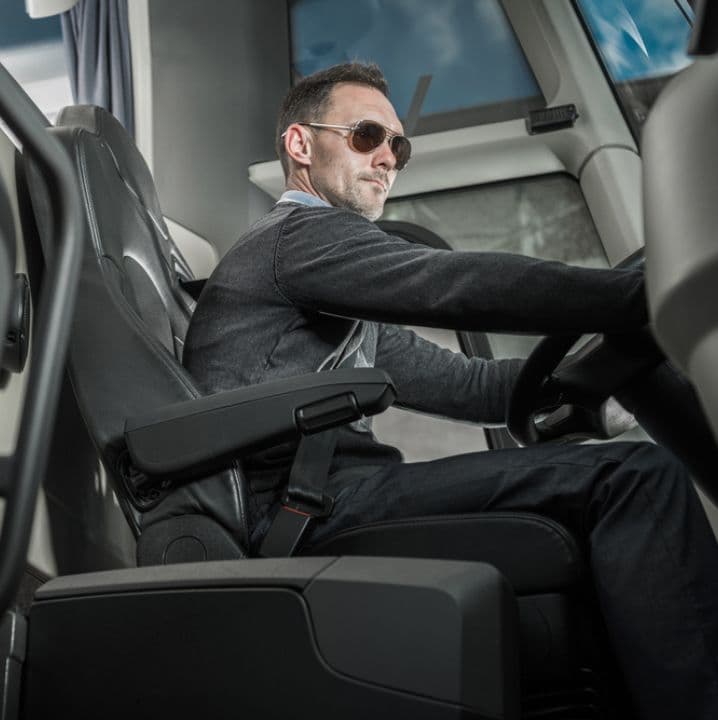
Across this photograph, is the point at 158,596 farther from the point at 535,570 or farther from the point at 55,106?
the point at 55,106

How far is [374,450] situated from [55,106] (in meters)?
2.52

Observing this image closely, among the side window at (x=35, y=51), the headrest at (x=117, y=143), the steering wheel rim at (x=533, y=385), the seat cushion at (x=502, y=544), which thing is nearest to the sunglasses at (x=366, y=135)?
the headrest at (x=117, y=143)

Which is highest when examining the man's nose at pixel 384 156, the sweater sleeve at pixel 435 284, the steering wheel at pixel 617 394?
the man's nose at pixel 384 156

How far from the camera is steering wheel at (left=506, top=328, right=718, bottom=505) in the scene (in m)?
1.00

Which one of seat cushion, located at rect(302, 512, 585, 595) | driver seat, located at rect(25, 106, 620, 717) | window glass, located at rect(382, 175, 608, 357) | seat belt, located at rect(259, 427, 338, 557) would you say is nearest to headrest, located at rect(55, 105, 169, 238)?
driver seat, located at rect(25, 106, 620, 717)

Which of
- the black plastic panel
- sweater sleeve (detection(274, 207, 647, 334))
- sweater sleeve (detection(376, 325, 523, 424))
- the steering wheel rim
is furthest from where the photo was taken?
sweater sleeve (detection(376, 325, 523, 424))

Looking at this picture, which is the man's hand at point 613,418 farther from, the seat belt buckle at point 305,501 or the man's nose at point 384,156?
the man's nose at point 384,156

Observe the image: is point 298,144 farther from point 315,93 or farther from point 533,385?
point 533,385

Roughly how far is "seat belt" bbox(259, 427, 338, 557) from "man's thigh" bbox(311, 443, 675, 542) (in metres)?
0.03

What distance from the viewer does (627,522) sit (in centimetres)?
90

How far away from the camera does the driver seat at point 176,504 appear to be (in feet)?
2.95

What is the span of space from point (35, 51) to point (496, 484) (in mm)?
2875

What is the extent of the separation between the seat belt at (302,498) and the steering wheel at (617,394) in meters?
0.31

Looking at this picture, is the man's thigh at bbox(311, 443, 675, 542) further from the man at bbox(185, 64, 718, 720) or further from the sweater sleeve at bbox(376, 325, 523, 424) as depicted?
the sweater sleeve at bbox(376, 325, 523, 424)
